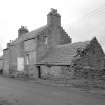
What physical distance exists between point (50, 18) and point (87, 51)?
1145cm

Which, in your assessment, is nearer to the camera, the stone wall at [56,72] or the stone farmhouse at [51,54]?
the stone wall at [56,72]

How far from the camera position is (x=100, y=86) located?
18.2 meters

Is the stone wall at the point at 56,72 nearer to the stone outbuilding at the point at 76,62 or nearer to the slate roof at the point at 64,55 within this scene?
the stone outbuilding at the point at 76,62

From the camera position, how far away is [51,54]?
29.2m

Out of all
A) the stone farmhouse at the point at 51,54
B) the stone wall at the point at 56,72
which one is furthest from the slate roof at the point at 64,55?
the stone wall at the point at 56,72

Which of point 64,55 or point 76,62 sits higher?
point 64,55

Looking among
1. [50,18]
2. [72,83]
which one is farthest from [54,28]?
[72,83]

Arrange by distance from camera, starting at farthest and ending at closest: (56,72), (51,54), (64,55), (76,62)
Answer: (51,54) < (64,55) < (56,72) < (76,62)

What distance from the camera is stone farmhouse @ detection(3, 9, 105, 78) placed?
75.2ft

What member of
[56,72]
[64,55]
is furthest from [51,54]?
[56,72]

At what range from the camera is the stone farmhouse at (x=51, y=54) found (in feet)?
75.2

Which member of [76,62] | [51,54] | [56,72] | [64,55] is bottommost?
[56,72]

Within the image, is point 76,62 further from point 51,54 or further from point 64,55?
point 51,54

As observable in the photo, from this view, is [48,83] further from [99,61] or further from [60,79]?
[99,61]
